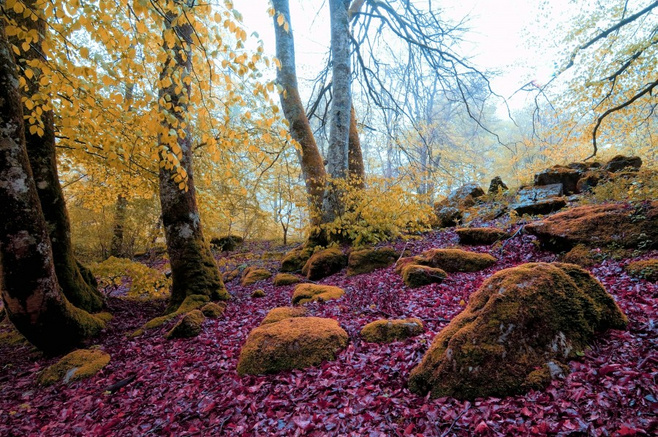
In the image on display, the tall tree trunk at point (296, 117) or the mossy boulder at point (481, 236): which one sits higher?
the tall tree trunk at point (296, 117)

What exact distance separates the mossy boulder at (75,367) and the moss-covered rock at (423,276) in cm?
465

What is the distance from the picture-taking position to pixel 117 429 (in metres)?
2.70

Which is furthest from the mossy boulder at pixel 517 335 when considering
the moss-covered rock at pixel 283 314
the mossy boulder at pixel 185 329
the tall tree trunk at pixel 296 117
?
the tall tree trunk at pixel 296 117

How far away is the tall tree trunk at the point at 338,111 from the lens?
8.09 m

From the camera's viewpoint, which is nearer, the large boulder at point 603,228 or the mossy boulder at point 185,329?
the large boulder at point 603,228

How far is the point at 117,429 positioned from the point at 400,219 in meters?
5.88

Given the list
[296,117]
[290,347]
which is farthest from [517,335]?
[296,117]

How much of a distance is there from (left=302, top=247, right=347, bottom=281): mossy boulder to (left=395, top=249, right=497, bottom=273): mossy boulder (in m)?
1.93

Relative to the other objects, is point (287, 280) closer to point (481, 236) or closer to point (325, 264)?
point (325, 264)

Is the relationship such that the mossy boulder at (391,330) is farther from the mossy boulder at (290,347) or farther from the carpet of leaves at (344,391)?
the mossy boulder at (290,347)

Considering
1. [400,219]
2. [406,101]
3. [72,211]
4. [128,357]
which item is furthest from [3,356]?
[406,101]

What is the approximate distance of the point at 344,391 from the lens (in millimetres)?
2576

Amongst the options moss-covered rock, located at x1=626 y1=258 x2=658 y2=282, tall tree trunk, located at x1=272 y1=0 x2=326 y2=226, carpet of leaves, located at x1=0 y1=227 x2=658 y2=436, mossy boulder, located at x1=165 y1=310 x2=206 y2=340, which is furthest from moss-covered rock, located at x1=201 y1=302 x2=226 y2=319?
moss-covered rock, located at x1=626 y1=258 x2=658 y2=282

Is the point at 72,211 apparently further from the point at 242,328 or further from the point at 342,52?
the point at 342,52
